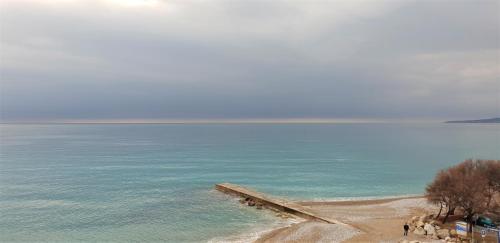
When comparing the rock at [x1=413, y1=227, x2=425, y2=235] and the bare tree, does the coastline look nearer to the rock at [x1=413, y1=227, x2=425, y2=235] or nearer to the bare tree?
the rock at [x1=413, y1=227, x2=425, y2=235]

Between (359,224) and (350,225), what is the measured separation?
4.49ft

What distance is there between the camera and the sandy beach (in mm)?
31031

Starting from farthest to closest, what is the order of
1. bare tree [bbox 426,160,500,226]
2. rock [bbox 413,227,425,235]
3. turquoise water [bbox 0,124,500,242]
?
turquoise water [bbox 0,124,500,242], bare tree [bbox 426,160,500,226], rock [bbox 413,227,425,235]

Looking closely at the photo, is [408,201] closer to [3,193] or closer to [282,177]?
[282,177]

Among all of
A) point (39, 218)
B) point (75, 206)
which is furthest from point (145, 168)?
point (39, 218)

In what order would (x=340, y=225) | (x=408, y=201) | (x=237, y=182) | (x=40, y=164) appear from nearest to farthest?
(x=340, y=225) < (x=408, y=201) < (x=237, y=182) < (x=40, y=164)

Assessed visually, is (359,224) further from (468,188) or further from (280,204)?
(468,188)

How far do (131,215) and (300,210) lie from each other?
21.8 m

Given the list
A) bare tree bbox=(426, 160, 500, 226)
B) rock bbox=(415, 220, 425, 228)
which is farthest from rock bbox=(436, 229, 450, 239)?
bare tree bbox=(426, 160, 500, 226)

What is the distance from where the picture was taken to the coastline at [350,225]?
31.3 metres

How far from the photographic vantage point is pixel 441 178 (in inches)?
1371

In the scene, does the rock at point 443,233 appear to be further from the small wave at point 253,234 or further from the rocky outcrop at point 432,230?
the small wave at point 253,234

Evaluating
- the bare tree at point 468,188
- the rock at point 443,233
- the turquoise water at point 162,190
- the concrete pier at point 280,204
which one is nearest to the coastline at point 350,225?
the concrete pier at point 280,204

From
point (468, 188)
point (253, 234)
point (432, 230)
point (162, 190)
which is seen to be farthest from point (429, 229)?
point (162, 190)
